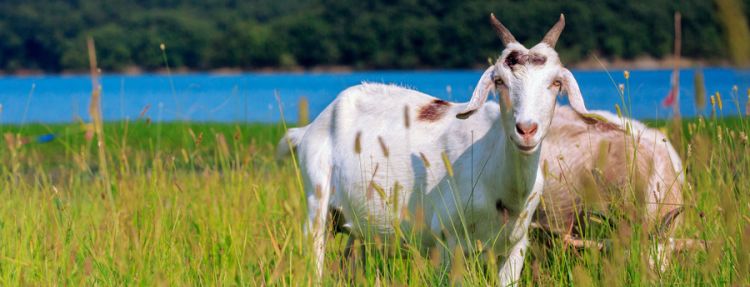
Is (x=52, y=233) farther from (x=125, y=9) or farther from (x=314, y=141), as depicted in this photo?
(x=125, y=9)

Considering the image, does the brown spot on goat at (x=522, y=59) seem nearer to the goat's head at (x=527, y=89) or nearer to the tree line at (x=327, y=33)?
the goat's head at (x=527, y=89)

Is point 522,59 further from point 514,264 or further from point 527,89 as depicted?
point 514,264

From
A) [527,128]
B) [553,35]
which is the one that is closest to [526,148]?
[527,128]

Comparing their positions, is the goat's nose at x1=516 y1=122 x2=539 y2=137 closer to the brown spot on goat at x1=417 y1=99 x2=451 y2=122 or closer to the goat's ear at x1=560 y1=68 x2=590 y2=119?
the goat's ear at x1=560 y1=68 x2=590 y2=119

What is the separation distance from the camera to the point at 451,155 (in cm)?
403

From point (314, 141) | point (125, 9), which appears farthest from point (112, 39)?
point (314, 141)

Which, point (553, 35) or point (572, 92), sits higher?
point (553, 35)

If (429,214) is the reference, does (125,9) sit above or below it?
above

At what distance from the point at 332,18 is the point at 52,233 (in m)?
64.3

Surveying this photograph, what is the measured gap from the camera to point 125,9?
78.8 meters

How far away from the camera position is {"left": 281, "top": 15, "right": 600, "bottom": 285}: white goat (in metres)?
3.26

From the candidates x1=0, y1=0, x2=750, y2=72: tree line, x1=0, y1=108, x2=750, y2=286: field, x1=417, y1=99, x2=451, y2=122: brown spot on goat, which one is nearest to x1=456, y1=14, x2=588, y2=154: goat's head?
x1=0, y1=108, x2=750, y2=286: field

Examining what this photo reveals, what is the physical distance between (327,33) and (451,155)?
2448 inches

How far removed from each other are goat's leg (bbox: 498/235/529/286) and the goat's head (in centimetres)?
59
